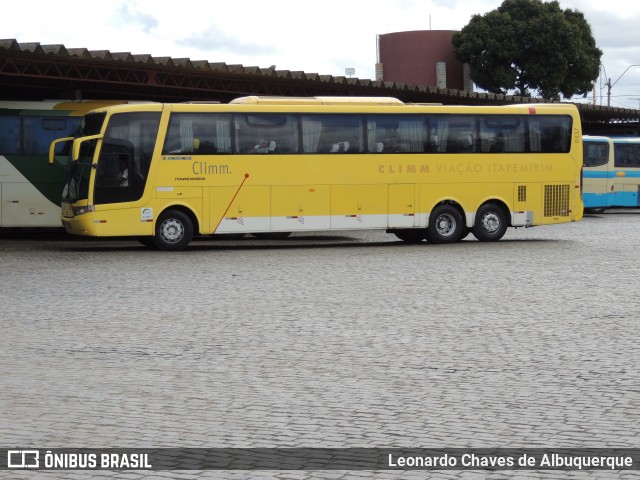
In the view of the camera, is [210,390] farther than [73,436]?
Yes

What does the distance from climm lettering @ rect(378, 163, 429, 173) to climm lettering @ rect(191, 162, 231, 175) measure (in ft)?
11.6

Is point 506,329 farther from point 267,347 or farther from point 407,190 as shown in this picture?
point 407,190

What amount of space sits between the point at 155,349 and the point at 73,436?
3769mm

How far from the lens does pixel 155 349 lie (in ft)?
35.8

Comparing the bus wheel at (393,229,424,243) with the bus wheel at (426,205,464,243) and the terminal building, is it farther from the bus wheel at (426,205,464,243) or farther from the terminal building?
the terminal building

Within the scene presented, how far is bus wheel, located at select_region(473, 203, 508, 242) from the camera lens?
93.8 feet

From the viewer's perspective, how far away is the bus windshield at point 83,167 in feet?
85.3

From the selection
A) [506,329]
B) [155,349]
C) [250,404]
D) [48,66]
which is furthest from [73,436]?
[48,66]

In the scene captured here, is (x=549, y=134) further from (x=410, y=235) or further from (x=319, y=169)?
(x=319, y=169)

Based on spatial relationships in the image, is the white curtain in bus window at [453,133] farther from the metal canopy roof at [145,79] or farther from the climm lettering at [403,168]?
the metal canopy roof at [145,79]

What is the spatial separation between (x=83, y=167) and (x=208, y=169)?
8.60 ft

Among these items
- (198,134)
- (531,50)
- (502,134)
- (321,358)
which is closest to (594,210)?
(502,134)

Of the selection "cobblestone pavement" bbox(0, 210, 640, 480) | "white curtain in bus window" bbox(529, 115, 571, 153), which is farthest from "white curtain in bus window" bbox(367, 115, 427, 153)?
"cobblestone pavement" bbox(0, 210, 640, 480)

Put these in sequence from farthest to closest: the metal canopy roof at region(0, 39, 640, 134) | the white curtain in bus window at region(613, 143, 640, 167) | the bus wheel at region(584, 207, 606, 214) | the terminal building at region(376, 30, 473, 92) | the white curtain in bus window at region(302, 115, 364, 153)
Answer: the terminal building at region(376, 30, 473, 92), the bus wheel at region(584, 207, 606, 214), the white curtain in bus window at region(613, 143, 640, 167), the metal canopy roof at region(0, 39, 640, 134), the white curtain in bus window at region(302, 115, 364, 153)
